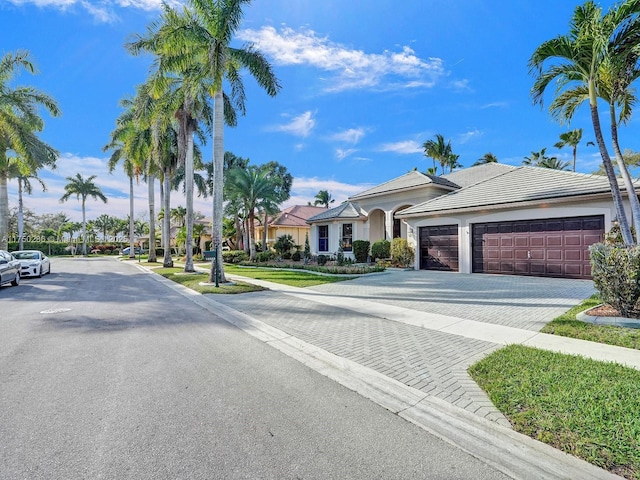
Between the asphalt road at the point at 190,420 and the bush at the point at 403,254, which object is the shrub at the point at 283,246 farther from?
the asphalt road at the point at 190,420

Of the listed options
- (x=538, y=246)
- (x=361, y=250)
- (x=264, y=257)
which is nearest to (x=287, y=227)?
(x=264, y=257)

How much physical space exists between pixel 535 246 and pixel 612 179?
19.7ft

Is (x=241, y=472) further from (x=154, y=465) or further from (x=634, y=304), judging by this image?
(x=634, y=304)

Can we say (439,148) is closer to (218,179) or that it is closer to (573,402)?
(218,179)

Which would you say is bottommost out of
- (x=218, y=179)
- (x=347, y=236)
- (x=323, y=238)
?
(x=323, y=238)

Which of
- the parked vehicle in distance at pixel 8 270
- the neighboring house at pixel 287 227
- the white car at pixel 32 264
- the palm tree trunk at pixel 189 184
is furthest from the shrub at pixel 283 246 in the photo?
the parked vehicle in distance at pixel 8 270

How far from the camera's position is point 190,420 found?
3.60 meters

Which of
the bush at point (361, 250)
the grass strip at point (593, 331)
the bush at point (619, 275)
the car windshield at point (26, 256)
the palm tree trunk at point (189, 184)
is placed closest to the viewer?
the grass strip at point (593, 331)

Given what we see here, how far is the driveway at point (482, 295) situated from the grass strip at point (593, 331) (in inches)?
11.3

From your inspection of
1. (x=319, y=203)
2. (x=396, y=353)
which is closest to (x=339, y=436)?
(x=396, y=353)

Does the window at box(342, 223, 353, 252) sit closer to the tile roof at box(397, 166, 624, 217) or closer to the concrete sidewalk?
the tile roof at box(397, 166, 624, 217)

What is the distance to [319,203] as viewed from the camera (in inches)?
2554

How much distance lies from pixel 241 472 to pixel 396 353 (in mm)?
3414

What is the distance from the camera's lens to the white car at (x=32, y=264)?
18.6m
